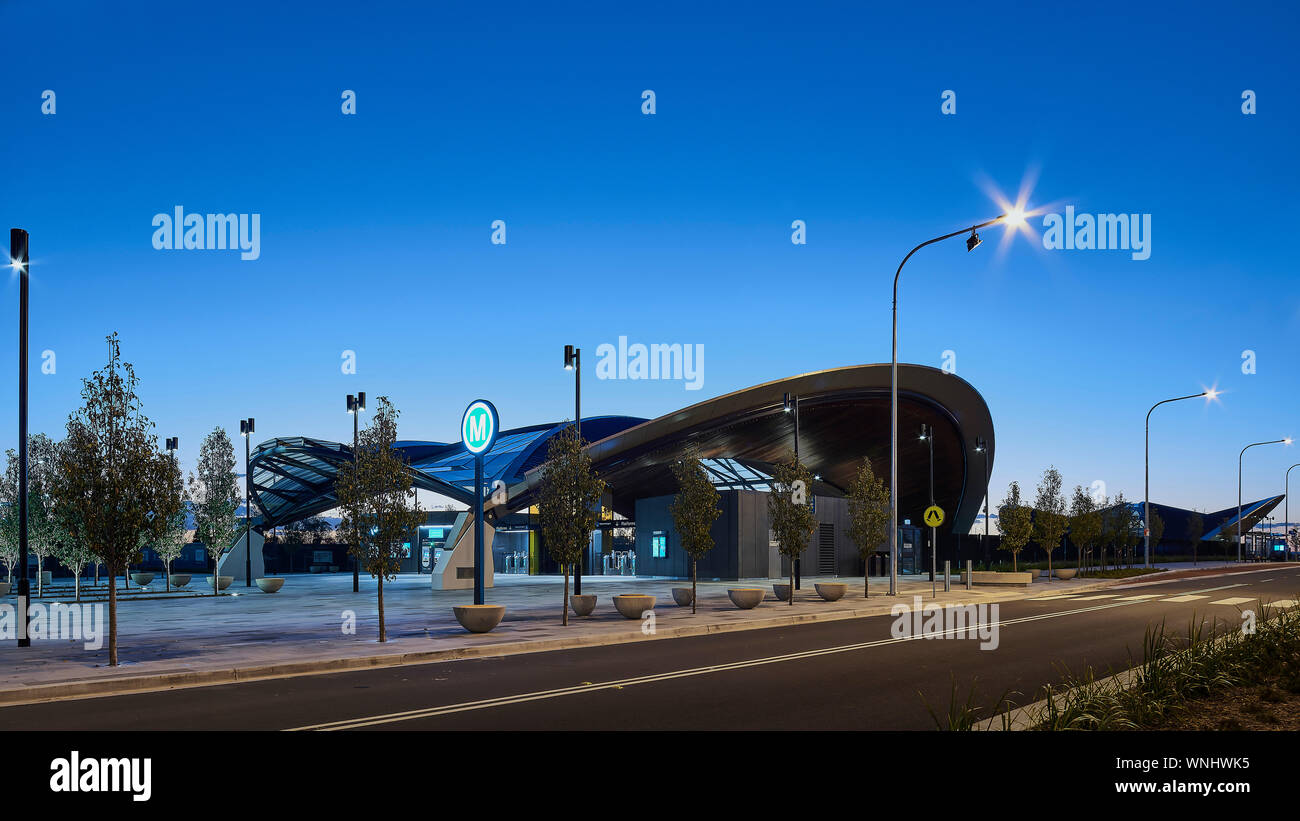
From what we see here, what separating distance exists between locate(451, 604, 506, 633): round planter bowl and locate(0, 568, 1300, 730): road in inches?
106

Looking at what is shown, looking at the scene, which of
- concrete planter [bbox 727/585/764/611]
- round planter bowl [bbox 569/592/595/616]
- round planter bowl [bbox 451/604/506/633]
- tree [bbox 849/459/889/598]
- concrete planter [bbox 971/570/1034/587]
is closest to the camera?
round planter bowl [bbox 451/604/506/633]

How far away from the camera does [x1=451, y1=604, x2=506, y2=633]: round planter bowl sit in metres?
19.5

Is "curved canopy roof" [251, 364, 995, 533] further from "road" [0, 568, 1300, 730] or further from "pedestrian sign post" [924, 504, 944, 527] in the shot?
"road" [0, 568, 1300, 730]

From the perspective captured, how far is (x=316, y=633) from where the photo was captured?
2039cm

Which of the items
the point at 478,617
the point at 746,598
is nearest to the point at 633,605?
the point at 478,617

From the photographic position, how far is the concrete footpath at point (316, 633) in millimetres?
13914

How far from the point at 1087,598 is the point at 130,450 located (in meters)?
31.8

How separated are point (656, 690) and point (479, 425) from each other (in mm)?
12655

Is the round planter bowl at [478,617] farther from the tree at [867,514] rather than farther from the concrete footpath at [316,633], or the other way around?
the tree at [867,514]

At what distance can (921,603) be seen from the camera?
3017 cm

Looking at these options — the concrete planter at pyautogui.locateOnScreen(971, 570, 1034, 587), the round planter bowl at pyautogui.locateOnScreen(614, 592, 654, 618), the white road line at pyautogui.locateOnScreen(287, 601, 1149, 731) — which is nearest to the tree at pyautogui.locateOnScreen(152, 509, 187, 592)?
the round planter bowl at pyautogui.locateOnScreen(614, 592, 654, 618)

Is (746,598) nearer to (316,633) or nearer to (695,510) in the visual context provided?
(695,510)
